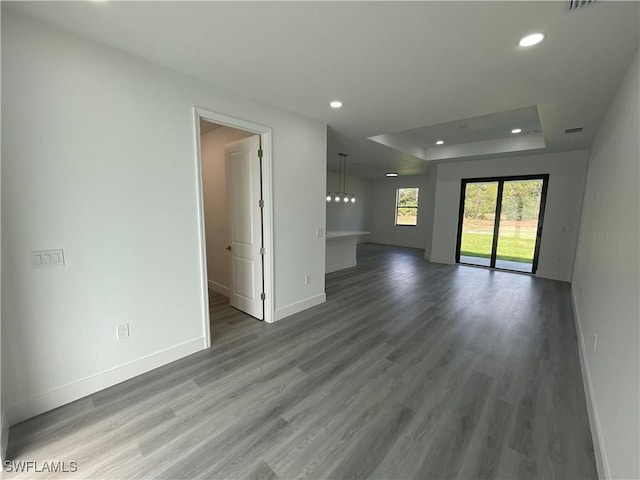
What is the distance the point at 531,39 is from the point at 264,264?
127 inches

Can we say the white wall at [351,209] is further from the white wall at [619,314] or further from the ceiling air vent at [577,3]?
the ceiling air vent at [577,3]

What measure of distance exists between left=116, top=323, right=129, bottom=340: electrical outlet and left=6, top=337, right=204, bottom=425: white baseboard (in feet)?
0.86

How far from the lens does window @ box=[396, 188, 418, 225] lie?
10023 millimetres

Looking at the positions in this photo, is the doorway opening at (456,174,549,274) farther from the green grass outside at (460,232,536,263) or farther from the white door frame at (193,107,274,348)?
the white door frame at (193,107,274,348)

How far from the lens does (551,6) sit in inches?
61.5

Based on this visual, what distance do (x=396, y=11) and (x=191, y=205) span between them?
2262 mm

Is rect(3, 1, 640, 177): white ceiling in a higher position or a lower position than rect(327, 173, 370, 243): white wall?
higher

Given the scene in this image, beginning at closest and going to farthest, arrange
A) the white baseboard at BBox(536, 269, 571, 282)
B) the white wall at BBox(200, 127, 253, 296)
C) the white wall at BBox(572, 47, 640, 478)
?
1. the white wall at BBox(572, 47, 640, 478)
2. the white wall at BBox(200, 127, 253, 296)
3. the white baseboard at BBox(536, 269, 571, 282)

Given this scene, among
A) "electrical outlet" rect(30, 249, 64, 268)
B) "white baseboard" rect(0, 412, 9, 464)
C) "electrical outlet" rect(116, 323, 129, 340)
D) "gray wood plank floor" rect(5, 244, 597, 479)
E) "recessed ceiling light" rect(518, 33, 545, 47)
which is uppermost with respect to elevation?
"recessed ceiling light" rect(518, 33, 545, 47)

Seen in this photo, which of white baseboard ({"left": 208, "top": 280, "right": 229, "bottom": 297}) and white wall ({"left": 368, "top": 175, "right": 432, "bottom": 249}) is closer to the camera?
white baseboard ({"left": 208, "top": 280, "right": 229, "bottom": 297})

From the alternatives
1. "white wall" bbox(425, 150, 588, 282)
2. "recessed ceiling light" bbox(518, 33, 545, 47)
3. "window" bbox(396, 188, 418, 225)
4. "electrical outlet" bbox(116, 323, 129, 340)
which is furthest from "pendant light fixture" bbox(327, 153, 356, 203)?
"electrical outlet" bbox(116, 323, 129, 340)

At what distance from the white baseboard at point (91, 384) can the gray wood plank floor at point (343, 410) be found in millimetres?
68


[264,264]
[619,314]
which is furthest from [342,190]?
[619,314]

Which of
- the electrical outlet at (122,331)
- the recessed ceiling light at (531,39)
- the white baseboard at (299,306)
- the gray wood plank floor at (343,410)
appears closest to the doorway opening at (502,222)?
the gray wood plank floor at (343,410)
